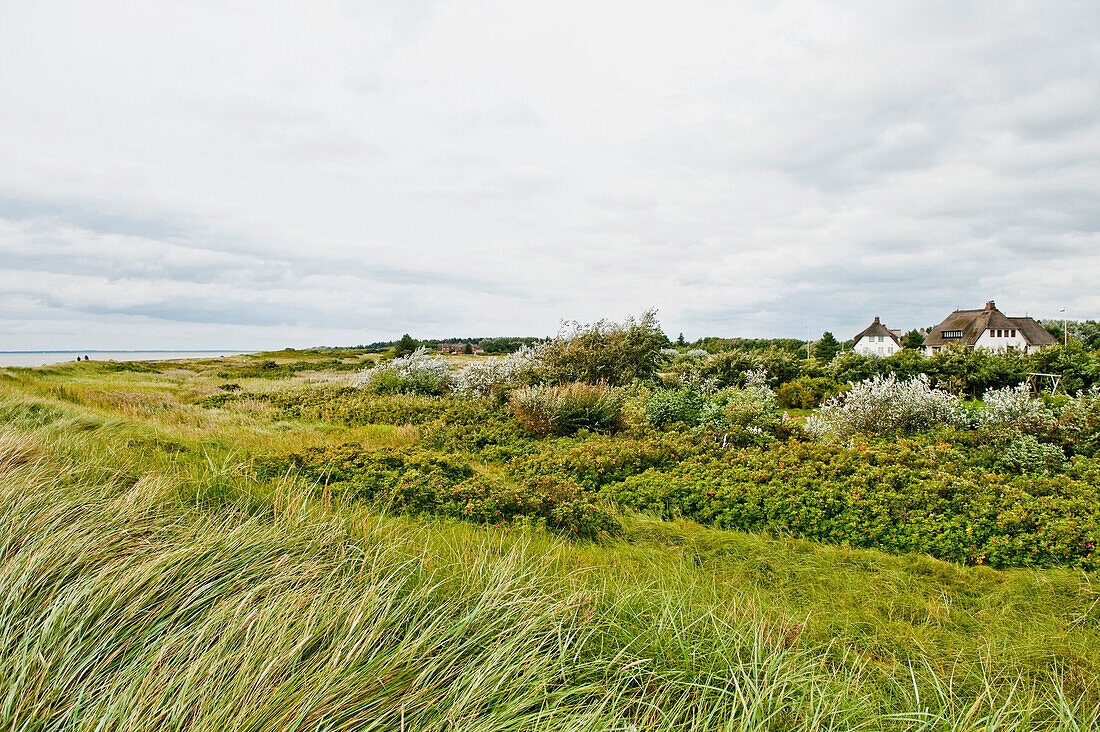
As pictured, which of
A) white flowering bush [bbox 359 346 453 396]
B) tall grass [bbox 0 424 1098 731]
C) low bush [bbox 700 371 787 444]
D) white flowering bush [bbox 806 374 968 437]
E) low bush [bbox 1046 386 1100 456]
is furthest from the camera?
white flowering bush [bbox 359 346 453 396]

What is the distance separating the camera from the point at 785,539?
15.5 feet

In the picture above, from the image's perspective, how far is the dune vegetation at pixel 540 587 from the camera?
1.71 m

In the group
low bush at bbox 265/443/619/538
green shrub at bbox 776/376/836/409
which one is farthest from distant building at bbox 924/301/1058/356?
low bush at bbox 265/443/619/538

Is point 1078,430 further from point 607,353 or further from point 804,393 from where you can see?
point 607,353

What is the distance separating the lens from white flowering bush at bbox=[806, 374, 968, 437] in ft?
29.4

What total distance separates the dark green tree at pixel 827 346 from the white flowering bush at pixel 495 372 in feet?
106

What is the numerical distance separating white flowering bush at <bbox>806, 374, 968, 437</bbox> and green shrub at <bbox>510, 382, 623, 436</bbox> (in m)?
3.55

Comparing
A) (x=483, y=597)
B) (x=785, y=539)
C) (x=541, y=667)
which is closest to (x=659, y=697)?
(x=541, y=667)

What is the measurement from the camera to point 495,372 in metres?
15.1

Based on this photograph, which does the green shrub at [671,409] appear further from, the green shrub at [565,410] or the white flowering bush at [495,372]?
the white flowering bush at [495,372]

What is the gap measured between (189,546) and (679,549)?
333cm

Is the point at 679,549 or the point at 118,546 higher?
the point at 118,546

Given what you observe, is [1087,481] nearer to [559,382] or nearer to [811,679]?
[811,679]

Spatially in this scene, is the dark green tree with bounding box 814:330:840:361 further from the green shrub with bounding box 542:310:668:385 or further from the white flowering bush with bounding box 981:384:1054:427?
the white flowering bush with bounding box 981:384:1054:427
